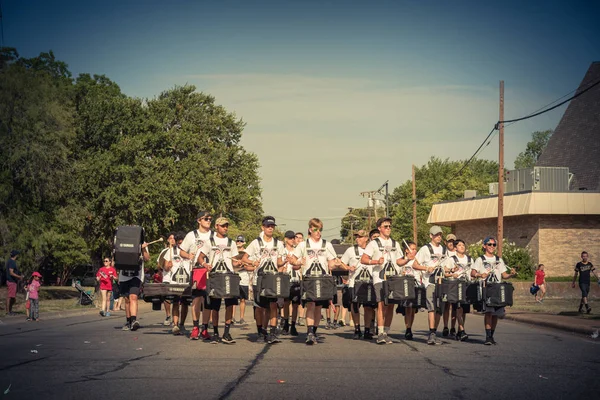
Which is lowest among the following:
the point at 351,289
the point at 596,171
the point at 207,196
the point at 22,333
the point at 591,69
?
the point at 22,333

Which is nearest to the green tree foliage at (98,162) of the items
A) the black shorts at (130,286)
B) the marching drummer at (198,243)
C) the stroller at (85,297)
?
the stroller at (85,297)

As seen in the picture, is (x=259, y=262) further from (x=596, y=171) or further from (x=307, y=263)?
(x=596, y=171)

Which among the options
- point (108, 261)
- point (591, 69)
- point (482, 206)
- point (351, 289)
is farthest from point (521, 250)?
point (351, 289)

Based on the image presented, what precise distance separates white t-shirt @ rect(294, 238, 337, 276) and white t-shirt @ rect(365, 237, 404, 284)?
0.76 m

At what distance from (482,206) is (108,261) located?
34.1m

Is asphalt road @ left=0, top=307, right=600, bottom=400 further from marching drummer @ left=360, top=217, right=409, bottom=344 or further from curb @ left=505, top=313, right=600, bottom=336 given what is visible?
curb @ left=505, top=313, right=600, bottom=336

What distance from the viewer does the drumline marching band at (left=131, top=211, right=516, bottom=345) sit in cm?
1439

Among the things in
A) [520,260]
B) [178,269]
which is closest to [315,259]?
[178,269]

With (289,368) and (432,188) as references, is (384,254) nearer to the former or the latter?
(289,368)

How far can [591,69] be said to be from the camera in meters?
60.3

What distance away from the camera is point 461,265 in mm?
16062

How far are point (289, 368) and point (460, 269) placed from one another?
6063 millimetres

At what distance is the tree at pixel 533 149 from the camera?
365 ft

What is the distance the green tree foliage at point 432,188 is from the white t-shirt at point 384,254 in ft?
253
